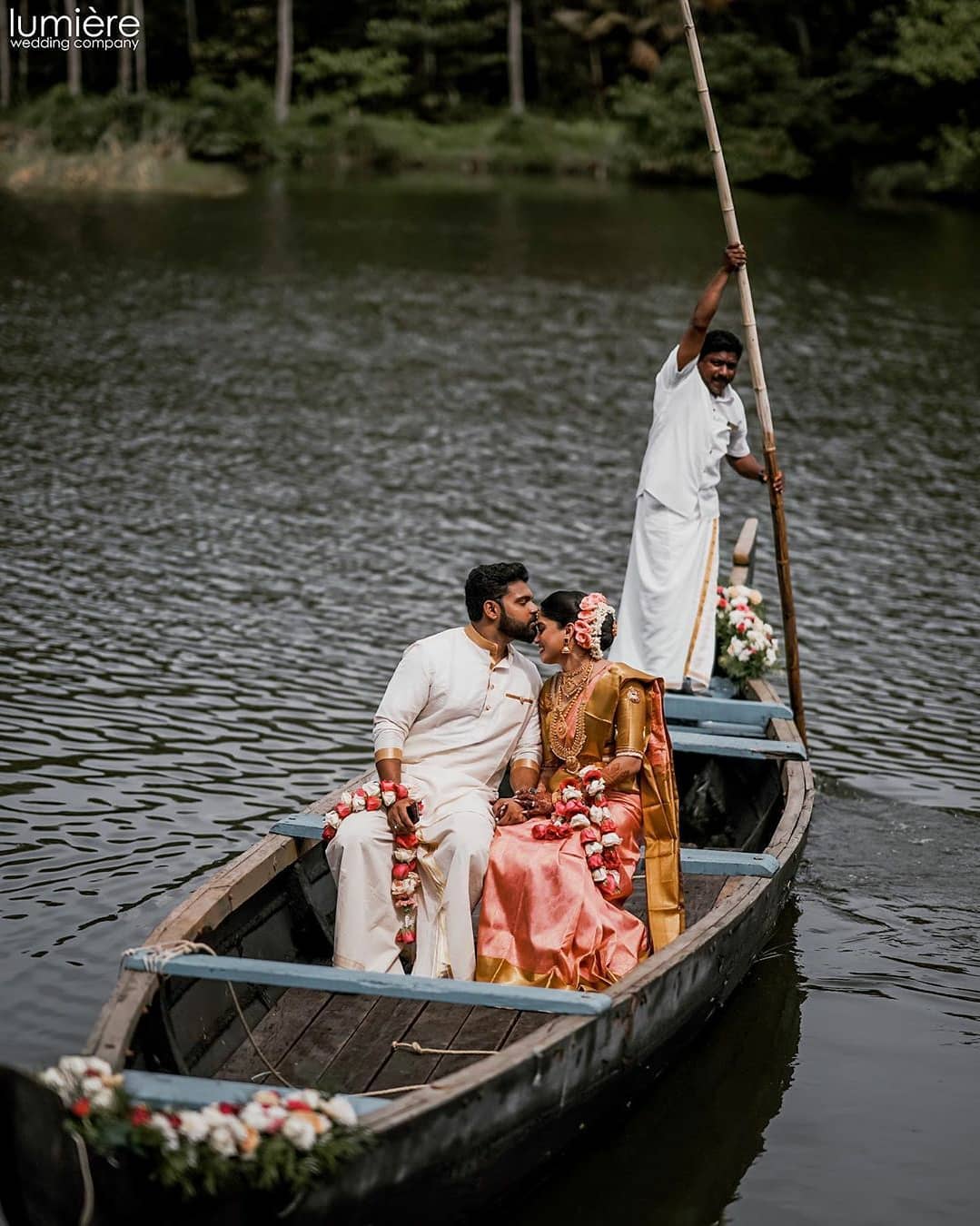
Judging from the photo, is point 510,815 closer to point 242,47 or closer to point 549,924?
point 549,924

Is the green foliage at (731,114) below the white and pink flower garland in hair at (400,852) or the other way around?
the other way around

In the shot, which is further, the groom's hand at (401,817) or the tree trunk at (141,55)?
the tree trunk at (141,55)

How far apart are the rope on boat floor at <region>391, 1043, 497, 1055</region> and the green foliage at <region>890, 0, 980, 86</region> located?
129 ft

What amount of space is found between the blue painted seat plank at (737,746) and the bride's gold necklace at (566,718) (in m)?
1.86

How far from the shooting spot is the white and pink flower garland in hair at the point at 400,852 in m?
6.60

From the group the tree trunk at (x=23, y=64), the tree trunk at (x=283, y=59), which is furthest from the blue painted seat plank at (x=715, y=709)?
the tree trunk at (x=23, y=64)

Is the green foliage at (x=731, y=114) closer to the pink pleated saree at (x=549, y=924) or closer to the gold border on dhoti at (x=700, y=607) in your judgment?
the gold border on dhoti at (x=700, y=607)

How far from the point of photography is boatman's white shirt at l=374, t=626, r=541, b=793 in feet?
22.6

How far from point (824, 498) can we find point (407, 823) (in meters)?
10.9

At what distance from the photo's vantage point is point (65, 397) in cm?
1942

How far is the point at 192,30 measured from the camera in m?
51.8

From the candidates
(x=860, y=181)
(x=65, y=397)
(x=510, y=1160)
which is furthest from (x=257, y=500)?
(x=860, y=181)

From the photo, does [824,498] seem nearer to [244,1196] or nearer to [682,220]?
[244,1196]

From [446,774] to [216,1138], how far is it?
243 cm
